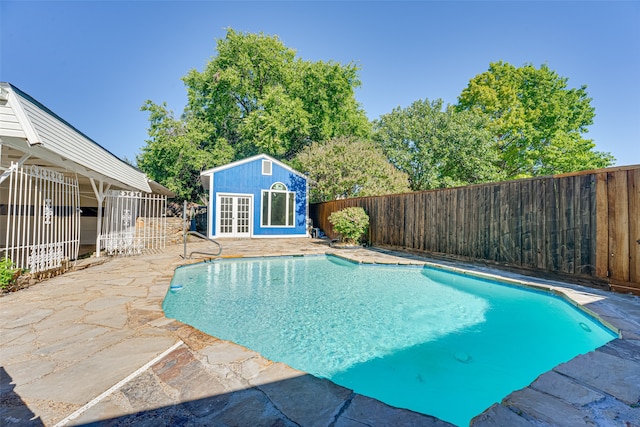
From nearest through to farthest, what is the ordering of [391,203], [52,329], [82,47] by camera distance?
[52,329], [391,203], [82,47]

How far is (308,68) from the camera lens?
1956 centimetres

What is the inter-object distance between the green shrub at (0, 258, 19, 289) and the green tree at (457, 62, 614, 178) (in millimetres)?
21526

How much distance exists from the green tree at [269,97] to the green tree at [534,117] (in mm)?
8770

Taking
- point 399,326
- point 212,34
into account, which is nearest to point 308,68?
point 212,34

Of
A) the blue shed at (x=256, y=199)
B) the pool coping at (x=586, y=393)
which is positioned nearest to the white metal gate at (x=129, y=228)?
the blue shed at (x=256, y=199)

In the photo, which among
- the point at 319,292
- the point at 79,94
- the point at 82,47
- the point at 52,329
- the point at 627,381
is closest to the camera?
the point at 627,381

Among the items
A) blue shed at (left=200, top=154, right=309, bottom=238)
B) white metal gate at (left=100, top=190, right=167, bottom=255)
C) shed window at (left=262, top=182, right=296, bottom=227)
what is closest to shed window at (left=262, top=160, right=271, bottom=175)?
blue shed at (left=200, top=154, right=309, bottom=238)

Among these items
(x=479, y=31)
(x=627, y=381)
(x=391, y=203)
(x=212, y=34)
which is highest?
(x=212, y=34)

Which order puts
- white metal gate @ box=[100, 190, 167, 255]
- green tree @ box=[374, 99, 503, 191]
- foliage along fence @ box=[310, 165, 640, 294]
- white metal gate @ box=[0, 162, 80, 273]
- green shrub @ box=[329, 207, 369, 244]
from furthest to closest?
green tree @ box=[374, 99, 503, 191] → green shrub @ box=[329, 207, 369, 244] → white metal gate @ box=[100, 190, 167, 255] → white metal gate @ box=[0, 162, 80, 273] → foliage along fence @ box=[310, 165, 640, 294]

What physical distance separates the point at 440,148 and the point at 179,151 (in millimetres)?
15661

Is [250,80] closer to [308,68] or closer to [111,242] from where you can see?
[308,68]

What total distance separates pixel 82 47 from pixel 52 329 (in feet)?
43.1

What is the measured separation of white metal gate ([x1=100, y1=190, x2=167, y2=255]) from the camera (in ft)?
25.0

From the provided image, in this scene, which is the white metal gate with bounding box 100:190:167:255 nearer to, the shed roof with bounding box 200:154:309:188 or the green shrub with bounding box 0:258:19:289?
the shed roof with bounding box 200:154:309:188
